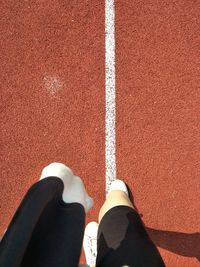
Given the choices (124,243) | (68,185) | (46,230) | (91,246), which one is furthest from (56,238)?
(91,246)

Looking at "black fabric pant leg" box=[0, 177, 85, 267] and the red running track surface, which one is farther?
the red running track surface

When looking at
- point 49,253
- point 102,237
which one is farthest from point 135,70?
point 49,253

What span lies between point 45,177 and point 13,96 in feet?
5.22

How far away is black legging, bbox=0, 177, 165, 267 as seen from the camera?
1.64 meters

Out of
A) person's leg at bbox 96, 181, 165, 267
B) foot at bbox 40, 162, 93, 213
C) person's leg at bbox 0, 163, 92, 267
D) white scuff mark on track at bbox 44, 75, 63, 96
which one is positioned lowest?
person's leg at bbox 96, 181, 165, 267

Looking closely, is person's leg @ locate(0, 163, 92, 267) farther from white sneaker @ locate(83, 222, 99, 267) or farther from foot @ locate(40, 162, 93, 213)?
white sneaker @ locate(83, 222, 99, 267)

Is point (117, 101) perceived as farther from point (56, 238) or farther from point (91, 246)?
point (56, 238)

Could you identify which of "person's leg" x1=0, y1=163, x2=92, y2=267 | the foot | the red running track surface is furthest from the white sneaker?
"person's leg" x1=0, y1=163, x2=92, y2=267

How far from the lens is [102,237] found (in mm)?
2428

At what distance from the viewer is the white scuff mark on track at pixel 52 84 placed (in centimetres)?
352

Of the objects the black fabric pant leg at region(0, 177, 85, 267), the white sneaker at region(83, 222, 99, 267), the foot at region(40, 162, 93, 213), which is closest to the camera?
the black fabric pant leg at region(0, 177, 85, 267)

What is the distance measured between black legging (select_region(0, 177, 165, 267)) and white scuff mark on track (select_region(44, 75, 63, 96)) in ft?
5.19

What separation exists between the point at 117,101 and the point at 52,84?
640 millimetres

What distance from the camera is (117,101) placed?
348cm
